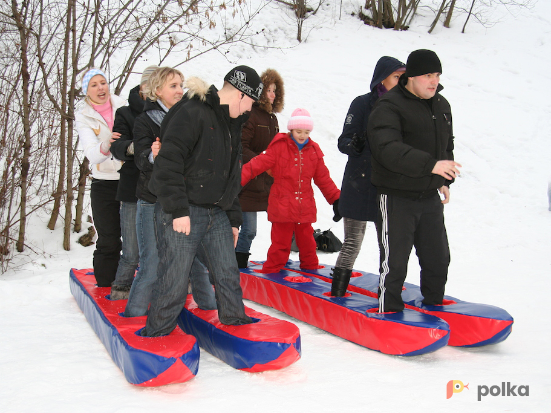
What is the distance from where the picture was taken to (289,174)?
4.30 metres

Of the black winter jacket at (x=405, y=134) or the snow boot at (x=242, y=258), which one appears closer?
the black winter jacket at (x=405, y=134)

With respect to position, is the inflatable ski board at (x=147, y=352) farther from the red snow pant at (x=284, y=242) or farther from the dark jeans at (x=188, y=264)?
the red snow pant at (x=284, y=242)

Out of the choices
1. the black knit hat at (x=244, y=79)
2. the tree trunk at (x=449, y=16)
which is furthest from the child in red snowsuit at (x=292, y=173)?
the tree trunk at (x=449, y=16)

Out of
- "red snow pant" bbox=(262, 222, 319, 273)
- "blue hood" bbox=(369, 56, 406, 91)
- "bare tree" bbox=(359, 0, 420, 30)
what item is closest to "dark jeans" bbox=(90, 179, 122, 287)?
"red snow pant" bbox=(262, 222, 319, 273)

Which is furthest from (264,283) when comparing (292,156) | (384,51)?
(384,51)

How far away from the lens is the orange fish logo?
238 centimetres

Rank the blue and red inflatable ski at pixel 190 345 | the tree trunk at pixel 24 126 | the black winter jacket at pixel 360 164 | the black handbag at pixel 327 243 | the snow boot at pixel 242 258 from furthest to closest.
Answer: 1. the black handbag at pixel 327 243
2. the tree trunk at pixel 24 126
3. the snow boot at pixel 242 258
4. the black winter jacket at pixel 360 164
5. the blue and red inflatable ski at pixel 190 345

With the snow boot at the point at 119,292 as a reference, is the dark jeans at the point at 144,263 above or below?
above

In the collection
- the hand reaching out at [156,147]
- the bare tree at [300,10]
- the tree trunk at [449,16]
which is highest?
the tree trunk at [449,16]

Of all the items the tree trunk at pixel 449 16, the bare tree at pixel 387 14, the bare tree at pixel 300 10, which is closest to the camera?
the bare tree at pixel 300 10

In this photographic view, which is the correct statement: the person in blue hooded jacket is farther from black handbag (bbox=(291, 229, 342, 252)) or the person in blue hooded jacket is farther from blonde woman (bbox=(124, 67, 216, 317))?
black handbag (bbox=(291, 229, 342, 252))

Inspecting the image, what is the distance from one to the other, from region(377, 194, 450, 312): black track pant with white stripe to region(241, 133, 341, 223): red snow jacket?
115cm

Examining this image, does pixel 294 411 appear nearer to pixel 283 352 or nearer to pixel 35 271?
pixel 283 352

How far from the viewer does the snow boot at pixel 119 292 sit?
3594 mm
